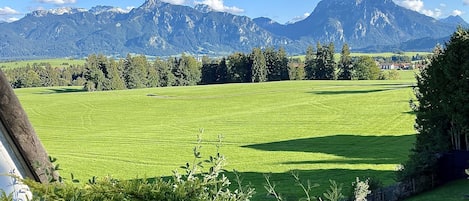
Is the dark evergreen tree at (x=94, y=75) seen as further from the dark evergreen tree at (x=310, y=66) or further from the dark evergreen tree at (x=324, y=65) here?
the dark evergreen tree at (x=324, y=65)

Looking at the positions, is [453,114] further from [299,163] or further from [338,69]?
[338,69]

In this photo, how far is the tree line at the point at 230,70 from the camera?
→ 87.2 metres

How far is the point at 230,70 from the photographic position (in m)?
90.4

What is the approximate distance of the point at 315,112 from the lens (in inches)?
1809

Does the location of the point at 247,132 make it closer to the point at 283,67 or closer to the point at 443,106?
the point at 443,106

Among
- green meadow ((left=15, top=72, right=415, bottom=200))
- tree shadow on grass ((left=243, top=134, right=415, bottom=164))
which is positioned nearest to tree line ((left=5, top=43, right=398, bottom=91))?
green meadow ((left=15, top=72, right=415, bottom=200))

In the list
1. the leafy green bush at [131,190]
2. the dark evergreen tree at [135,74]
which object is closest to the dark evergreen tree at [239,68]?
the dark evergreen tree at [135,74]

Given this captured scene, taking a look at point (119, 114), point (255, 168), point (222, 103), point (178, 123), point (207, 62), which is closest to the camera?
point (255, 168)

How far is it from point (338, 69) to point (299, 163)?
66774 millimetres

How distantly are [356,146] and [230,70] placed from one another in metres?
62.9

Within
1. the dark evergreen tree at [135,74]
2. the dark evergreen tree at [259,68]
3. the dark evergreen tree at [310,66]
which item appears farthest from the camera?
the dark evergreen tree at [135,74]

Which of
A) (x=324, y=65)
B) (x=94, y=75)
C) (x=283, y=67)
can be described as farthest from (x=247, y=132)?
(x=94, y=75)

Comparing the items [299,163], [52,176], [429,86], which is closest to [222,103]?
[299,163]

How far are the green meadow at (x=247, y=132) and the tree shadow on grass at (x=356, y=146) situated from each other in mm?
53
